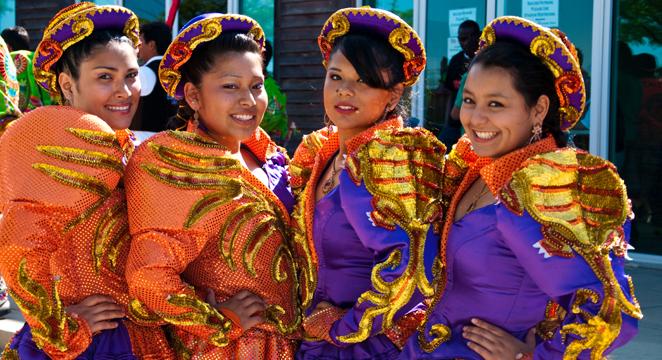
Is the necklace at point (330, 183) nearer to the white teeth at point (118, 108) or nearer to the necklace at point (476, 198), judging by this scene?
the necklace at point (476, 198)

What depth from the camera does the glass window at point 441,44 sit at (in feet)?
25.4

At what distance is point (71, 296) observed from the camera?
258 cm

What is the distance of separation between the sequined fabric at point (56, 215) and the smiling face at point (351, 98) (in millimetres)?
676

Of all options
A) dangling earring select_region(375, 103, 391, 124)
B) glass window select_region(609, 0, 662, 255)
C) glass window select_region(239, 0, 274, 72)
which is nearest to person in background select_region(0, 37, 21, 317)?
dangling earring select_region(375, 103, 391, 124)

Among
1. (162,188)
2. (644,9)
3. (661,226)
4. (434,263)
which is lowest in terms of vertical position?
(661,226)

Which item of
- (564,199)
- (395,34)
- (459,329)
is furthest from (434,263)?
(395,34)

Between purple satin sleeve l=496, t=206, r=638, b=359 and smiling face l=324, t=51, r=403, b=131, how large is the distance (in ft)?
2.18

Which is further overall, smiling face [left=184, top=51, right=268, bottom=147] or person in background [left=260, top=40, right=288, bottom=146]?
person in background [left=260, top=40, right=288, bottom=146]

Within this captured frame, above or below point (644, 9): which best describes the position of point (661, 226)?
below

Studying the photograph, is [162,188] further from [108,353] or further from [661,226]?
[661,226]

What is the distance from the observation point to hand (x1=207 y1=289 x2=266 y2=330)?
2.63 m

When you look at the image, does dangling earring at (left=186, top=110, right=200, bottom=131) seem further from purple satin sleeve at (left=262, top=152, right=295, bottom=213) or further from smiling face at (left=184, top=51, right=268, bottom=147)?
purple satin sleeve at (left=262, top=152, right=295, bottom=213)

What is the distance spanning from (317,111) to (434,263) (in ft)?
21.0

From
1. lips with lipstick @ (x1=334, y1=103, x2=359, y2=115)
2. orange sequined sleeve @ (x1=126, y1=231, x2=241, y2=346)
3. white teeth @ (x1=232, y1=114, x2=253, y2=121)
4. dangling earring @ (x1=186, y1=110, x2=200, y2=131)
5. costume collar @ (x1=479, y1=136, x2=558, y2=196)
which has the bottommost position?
orange sequined sleeve @ (x1=126, y1=231, x2=241, y2=346)
